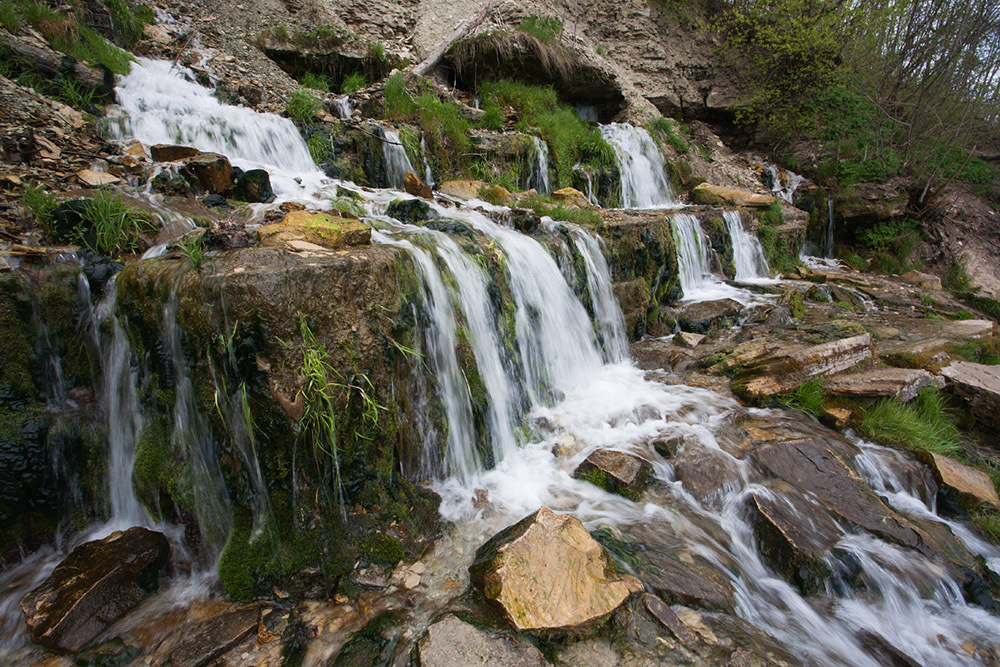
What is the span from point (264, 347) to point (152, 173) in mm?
3509

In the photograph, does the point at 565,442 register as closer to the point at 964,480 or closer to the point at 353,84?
the point at 964,480

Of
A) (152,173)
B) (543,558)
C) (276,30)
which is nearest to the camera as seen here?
(543,558)

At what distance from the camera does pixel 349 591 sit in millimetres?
2334

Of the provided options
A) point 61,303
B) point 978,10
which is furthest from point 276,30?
point 978,10

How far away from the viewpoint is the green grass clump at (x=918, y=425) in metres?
3.43

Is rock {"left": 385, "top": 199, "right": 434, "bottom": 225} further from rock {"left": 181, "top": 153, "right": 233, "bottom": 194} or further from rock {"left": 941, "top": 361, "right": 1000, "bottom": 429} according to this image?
rock {"left": 941, "top": 361, "right": 1000, "bottom": 429}

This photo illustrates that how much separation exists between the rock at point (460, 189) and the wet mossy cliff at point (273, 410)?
171 inches

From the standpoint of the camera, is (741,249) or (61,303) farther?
(741,249)

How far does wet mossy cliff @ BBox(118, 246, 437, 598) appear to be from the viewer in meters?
2.36

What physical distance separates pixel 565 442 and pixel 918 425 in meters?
2.85

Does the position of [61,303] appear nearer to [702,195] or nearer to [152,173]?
[152,173]

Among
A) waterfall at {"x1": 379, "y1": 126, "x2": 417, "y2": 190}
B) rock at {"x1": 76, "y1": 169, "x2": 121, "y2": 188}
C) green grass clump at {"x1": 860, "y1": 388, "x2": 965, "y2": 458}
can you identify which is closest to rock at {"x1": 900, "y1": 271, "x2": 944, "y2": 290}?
green grass clump at {"x1": 860, "y1": 388, "x2": 965, "y2": 458}

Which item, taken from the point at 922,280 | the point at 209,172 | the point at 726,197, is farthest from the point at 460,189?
the point at 922,280

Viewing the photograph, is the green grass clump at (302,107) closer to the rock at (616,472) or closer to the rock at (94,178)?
the rock at (94,178)
